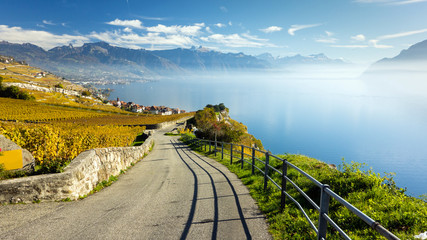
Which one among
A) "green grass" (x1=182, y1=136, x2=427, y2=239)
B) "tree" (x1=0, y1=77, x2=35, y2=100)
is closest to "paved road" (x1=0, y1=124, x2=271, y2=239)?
"green grass" (x1=182, y1=136, x2=427, y2=239)

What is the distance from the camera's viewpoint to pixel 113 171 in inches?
363

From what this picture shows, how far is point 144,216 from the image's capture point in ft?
16.6

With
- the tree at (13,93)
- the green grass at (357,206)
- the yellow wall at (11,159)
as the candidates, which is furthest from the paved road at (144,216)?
the tree at (13,93)

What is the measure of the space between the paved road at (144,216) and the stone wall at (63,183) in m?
0.23

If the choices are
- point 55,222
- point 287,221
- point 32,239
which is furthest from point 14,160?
point 287,221

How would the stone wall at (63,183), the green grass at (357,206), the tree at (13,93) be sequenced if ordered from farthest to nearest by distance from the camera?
1. the tree at (13,93)
2. the stone wall at (63,183)
3. the green grass at (357,206)

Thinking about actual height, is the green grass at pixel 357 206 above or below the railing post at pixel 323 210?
below

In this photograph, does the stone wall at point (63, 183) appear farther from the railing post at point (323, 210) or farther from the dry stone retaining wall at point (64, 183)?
the railing post at point (323, 210)

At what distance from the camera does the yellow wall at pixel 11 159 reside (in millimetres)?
6219

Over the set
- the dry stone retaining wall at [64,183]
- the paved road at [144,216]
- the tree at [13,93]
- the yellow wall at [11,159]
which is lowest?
the paved road at [144,216]

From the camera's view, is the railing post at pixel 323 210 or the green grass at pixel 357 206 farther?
the green grass at pixel 357 206

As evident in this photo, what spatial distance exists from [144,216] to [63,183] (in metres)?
2.40

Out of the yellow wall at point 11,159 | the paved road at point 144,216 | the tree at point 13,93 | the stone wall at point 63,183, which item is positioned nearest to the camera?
the paved road at point 144,216

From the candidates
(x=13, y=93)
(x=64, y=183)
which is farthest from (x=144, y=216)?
(x=13, y=93)
